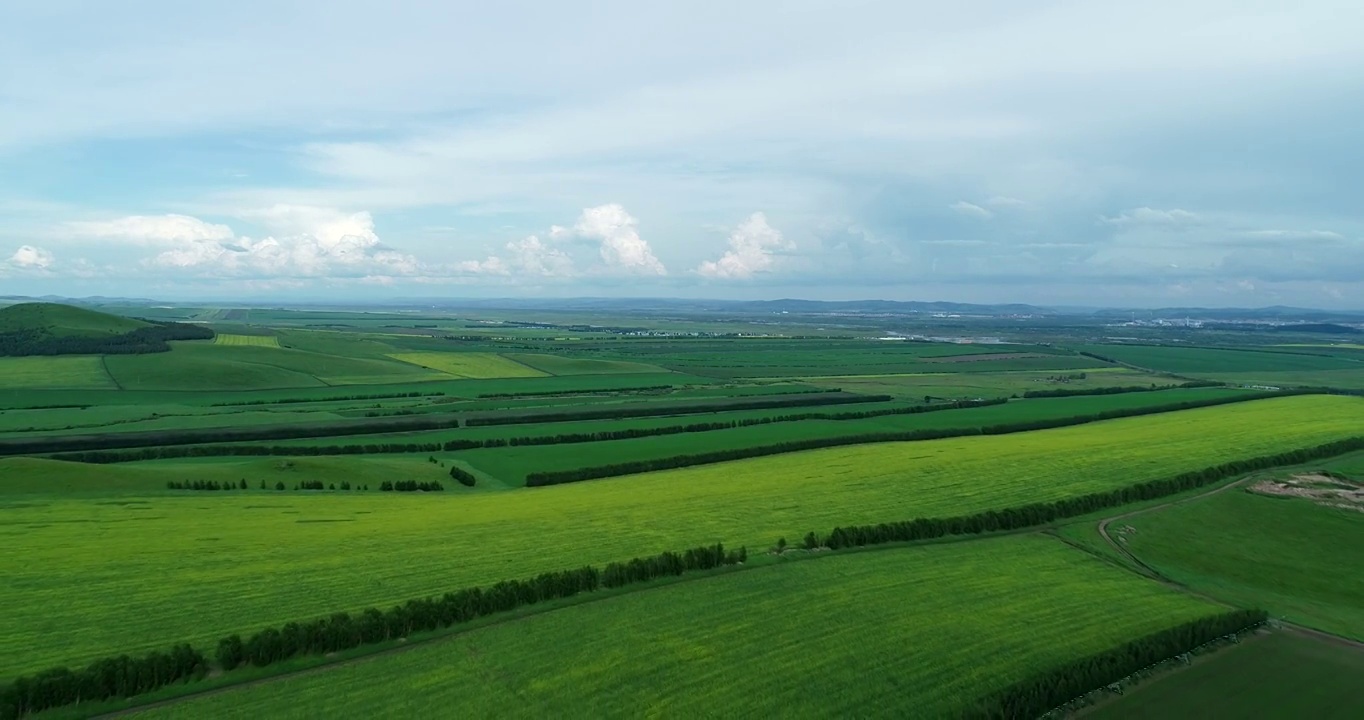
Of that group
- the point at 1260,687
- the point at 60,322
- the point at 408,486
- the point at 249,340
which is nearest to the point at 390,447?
the point at 408,486

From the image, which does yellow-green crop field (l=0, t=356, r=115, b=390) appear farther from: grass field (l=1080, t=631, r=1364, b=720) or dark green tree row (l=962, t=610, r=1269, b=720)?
grass field (l=1080, t=631, r=1364, b=720)

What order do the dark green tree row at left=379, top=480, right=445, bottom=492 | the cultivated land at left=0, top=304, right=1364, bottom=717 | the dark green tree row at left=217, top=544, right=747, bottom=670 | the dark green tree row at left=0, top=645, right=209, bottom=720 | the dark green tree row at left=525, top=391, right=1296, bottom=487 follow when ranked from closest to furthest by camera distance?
1. the dark green tree row at left=0, top=645, right=209, bottom=720
2. the cultivated land at left=0, top=304, right=1364, bottom=717
3. the dark green tree row at left=217, top=544, right=747, bottom=670
4. the dark green tree row at left=379, top=480, right=445, bottom=492
5. the dark green tree row at left=525, top=391, right=1296, bottom=487

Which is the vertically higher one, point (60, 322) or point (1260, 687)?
point (60, 322)

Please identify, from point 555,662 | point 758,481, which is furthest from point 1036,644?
point 758,481

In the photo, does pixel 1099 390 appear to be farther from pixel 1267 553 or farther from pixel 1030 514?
pixel 1030 514

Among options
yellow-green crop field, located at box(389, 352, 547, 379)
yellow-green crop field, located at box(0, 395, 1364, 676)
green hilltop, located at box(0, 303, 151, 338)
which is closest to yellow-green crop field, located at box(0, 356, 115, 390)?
green hilltop, located at box(0, 303, 151, 338)

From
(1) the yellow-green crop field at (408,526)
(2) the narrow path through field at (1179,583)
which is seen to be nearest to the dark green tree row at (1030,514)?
(2) the narrow path through field at (1179,583)

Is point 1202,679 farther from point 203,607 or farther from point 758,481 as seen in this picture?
point 203,607
